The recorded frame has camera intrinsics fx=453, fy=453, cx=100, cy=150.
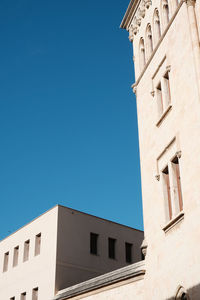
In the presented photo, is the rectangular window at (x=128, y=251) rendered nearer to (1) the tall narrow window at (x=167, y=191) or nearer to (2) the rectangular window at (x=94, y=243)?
(2) the rectangular window at (x=94, y=243)

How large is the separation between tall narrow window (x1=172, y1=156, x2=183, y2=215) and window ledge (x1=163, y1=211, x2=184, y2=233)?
0.45 m

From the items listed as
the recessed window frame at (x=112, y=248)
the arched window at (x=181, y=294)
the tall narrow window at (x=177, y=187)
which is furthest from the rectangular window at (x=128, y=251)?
the arched window at (x=181, y=294)

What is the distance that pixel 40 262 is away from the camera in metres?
30.3

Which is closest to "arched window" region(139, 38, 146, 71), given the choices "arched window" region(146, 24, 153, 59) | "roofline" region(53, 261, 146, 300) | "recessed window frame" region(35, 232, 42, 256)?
"arched window" region(146, 24, 153, 59)

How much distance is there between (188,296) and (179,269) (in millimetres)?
1041

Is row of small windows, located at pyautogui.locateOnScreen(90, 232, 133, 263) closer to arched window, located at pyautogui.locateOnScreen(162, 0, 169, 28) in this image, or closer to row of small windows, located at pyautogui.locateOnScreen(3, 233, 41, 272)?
row of small windows, located at pyautogui.locateOnScreen(3, 233, 41, 272)

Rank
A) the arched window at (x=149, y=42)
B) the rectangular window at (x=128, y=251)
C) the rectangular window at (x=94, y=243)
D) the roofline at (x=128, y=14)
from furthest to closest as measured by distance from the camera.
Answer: the rectangular window at (x=128, y=251) < the rectangular window at (x=94, y=243) < the roofline at (x=128, y=14) < the arched window at (x=149, y=42)

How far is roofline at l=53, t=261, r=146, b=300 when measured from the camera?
19169 millimetres

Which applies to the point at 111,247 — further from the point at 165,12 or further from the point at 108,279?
the point at 165,12

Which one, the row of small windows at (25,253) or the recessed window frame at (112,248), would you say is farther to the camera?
the recessed window frame at (112,248)

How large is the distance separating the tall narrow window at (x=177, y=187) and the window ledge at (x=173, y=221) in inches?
17.8

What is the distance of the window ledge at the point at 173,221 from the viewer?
15.8 m

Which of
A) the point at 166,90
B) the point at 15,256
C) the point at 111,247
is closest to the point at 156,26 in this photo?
the point at 166,90

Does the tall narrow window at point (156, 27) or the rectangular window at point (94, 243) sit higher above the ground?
the tall narrow window at point (156, 27)
